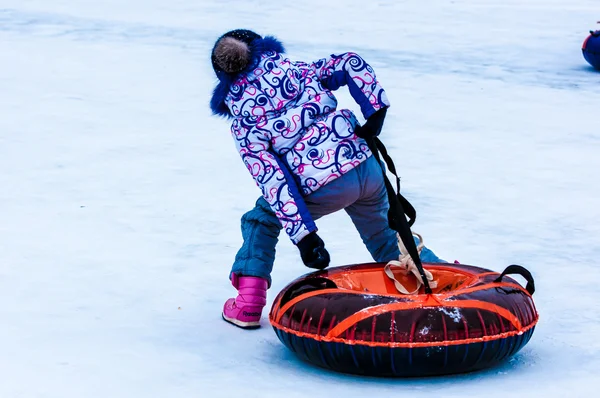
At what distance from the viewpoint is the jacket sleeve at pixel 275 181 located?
3.36 m

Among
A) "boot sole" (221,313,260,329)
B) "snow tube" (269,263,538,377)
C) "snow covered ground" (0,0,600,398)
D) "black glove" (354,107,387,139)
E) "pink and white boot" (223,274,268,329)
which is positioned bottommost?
"snow covered ground" (0,0,600,398)

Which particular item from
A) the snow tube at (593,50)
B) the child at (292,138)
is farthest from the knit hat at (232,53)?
the snow tube at (593,50)

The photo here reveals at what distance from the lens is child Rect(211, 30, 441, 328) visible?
11.1ft

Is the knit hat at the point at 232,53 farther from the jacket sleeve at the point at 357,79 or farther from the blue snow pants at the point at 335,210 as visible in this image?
the blue snow pants at the point at 335,210

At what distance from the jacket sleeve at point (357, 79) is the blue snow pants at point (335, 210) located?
234 mm

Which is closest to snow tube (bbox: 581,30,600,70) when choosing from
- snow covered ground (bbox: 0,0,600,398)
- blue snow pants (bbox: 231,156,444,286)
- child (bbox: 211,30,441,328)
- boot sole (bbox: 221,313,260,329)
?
snow covered ground (bbox: 0,0,600,398)

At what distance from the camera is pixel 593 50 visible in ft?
28.6

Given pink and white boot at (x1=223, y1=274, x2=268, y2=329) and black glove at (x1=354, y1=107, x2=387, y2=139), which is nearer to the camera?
black glove at (x1=354, y1=107, x2=387, y2=139)

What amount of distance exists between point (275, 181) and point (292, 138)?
18cm

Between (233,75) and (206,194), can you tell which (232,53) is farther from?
(206,194)

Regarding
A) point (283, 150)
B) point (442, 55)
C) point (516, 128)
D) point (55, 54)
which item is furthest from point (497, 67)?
point (283, 150)

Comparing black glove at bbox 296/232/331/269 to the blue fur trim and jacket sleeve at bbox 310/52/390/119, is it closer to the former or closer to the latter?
jacket sleeve at bbox 310/52/390/119

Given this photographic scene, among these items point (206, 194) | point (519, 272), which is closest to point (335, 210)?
point (519, 272)

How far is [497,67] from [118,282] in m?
5.62
